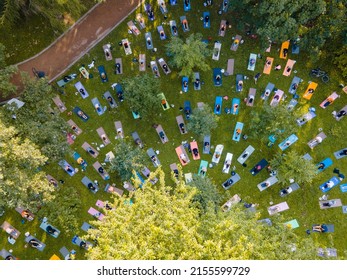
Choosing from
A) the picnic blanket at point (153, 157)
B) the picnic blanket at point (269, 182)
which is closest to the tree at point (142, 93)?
the picnic blanket at point (153, 157)

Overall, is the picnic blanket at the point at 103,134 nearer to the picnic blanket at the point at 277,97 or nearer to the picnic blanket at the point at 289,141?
the picnic blanket at the point at 277,97

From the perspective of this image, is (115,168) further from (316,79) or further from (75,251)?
(316,79)

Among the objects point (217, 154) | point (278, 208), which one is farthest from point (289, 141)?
point (217, 154)

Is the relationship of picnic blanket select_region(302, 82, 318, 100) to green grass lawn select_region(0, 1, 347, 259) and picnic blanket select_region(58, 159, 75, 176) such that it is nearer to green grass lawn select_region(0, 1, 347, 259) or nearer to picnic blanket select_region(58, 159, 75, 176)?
green grass lawn select_region(0, 1, 347, 259)

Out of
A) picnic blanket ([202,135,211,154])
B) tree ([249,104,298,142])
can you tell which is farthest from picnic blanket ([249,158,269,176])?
picnic blanket ([202,135,211,154])

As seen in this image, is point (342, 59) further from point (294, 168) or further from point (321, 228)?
point (321, 228)

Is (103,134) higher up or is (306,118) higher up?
(306,118)
